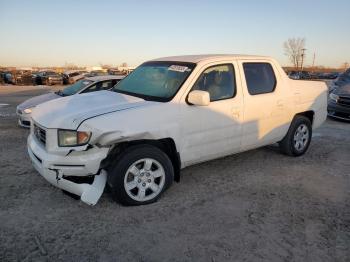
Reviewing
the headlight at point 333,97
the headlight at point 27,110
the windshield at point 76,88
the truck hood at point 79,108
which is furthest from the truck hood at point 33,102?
the headlight at point 333,97

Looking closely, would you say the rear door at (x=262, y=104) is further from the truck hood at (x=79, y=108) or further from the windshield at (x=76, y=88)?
the windshield at (x=76, y=88)

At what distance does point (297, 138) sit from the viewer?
20.9 feet

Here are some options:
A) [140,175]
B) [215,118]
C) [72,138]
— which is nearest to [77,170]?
[72,138]

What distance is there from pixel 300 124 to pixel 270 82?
109 centimetres

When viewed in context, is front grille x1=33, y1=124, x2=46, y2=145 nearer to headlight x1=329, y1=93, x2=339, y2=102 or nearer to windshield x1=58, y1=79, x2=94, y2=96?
windshield x1=58, y1=79, x2=94, y2=96

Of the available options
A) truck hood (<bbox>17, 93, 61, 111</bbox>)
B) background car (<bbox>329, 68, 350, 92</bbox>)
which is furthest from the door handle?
background car (<bbox>329, 68, 350, 92</bbox>)

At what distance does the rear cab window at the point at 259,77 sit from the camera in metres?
5.36

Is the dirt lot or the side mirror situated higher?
the side mirror

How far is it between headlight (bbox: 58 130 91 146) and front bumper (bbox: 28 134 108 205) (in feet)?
0.37

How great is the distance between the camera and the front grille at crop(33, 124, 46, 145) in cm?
418

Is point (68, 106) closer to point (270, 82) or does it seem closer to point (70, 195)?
point (70, 195)

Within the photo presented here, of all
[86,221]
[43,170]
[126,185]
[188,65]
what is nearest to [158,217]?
[126,185]

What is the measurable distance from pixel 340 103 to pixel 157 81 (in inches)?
289

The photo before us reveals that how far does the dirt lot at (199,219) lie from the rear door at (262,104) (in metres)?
0.58
